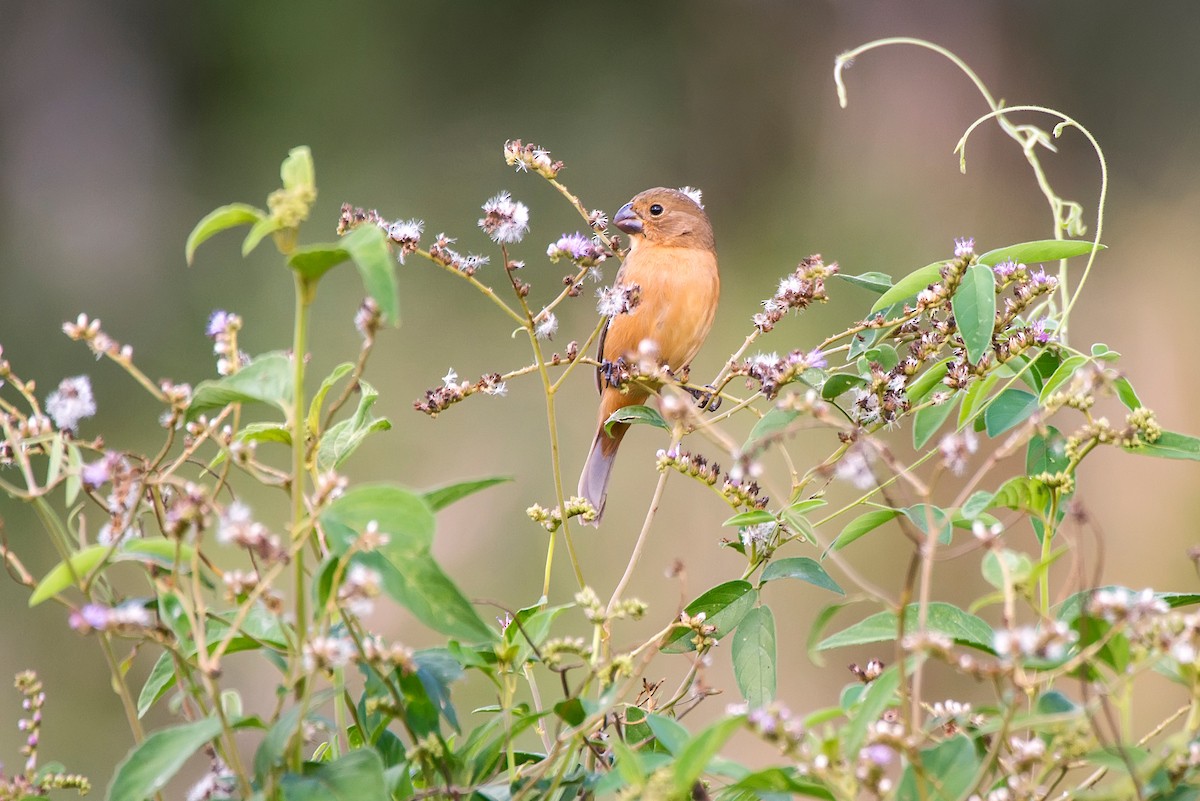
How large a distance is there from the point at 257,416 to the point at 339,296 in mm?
903

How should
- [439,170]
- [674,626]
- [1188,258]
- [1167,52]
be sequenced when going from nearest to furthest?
[674,626], [1188,258], [1167,52], [439,170]

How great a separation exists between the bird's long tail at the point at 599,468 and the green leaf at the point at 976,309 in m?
1.30

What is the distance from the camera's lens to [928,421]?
1309mm

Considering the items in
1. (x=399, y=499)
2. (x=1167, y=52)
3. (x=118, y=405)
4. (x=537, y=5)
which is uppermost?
(x=537, y=5)

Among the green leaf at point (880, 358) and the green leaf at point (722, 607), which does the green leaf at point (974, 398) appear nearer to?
the green leaf at point (880, 358)

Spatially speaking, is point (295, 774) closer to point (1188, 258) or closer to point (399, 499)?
point (399, 499)

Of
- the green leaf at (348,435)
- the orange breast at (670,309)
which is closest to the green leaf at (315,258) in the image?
the green leaf at (348,435)

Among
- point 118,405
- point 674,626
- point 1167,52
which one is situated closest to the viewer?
point 674,626

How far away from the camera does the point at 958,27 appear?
16.7 ft

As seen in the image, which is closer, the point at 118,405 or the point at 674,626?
the point at 674,626

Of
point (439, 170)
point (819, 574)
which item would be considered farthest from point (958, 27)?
point (819, 574)

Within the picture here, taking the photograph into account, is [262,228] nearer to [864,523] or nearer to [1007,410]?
[864,523]

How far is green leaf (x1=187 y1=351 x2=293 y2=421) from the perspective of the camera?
34.7 inches

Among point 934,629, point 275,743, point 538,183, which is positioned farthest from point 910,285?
point 538,183
